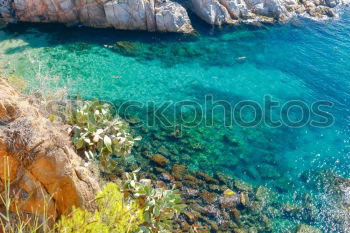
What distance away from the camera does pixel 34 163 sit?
8.45m

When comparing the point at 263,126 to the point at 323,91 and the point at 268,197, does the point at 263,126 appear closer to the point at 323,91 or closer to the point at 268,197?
the point at 268,197

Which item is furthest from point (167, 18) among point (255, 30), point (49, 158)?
point (49, 158)

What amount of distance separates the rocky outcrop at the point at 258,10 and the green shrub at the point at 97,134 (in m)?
18.1

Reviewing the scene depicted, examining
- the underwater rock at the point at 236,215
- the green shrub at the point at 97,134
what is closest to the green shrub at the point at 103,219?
the green shrub at the point at 97,134

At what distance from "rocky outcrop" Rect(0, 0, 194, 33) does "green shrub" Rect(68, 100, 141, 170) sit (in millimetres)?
14095

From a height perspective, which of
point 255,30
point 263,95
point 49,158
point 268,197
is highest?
point 49,158

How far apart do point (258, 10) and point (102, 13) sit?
46.6 feet

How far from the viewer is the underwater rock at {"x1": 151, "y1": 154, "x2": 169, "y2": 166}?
15920 millimetres

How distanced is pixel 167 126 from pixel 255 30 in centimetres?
1563

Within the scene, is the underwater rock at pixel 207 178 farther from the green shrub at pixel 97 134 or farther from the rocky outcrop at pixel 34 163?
the rocky outcrop at pixel 34 163

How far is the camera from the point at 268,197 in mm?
15359

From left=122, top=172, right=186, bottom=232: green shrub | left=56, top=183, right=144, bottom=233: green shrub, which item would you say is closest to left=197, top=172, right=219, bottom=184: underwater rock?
left=122, top=172, right=186, bottom=232: green shrub

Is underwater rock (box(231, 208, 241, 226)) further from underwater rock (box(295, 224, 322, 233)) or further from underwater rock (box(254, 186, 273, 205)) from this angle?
underwater rock (box(295, 224, 322, 233))

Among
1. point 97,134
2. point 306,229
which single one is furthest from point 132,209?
point 306,229
